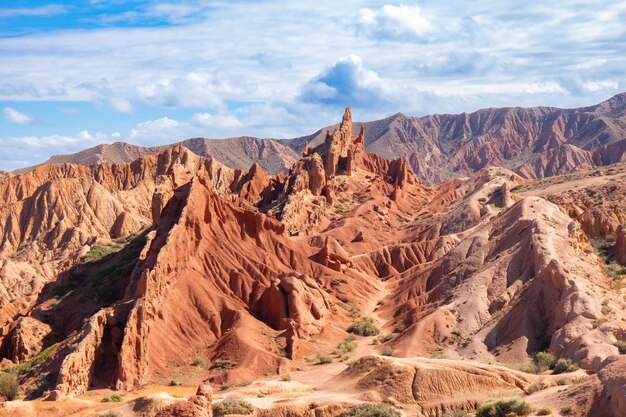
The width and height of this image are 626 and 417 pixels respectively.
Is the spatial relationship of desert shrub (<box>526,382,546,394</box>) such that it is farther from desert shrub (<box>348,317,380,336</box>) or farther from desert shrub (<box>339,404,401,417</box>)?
desert shrub (<box>348,317,380,336</box>)

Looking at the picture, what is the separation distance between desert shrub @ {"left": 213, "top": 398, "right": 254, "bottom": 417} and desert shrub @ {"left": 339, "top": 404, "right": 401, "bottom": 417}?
3.45 metres

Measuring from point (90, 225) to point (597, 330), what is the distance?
87.3m

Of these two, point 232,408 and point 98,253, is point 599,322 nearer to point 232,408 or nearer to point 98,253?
point 232,408

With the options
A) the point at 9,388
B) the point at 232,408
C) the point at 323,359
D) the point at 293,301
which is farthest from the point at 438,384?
the point at 293,301

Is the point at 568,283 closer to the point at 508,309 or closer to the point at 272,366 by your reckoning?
the point at 508,309

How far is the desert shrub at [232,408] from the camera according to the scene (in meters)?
26.9

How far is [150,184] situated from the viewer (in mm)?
130375

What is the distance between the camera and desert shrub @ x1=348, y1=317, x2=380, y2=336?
57125 mm

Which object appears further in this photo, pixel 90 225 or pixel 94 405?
pixel 90 225

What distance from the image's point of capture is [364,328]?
5769 cm

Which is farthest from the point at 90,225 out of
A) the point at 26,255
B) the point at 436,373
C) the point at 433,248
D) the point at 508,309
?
the point at 436,373

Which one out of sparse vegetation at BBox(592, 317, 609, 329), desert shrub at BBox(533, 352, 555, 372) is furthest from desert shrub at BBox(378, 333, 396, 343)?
sparse vegetation at BBox(592, 317, 609, 329)

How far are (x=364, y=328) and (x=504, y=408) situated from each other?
109 ft

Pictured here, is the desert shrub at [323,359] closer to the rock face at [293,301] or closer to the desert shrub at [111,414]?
the rock face at [293,301]
